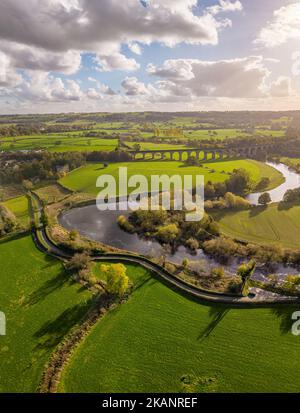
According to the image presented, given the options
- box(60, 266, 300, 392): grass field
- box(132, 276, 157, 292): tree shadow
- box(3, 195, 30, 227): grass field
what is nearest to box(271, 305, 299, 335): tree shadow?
box(60, 266, 300, 392): grass field

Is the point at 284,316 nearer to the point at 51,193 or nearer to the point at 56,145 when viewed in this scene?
the point at 51,193

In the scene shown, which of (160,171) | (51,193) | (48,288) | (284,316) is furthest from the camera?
(160,171)

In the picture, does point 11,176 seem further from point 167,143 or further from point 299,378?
point 299,378

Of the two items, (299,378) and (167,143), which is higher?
(167,143)

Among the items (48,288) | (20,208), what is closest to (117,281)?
(48,288)

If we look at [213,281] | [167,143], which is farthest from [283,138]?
[213,281]
